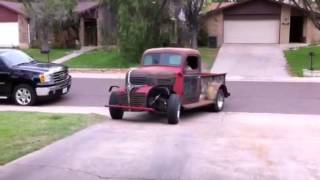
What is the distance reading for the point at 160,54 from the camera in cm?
1401

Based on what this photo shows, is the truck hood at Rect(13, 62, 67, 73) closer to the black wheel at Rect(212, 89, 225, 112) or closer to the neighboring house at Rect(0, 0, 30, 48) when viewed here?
the black wheel at Rect(212, 89, 225, 112)

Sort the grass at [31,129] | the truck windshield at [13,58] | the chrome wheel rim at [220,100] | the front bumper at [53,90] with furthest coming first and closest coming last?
the truck windshield at [13,58]
the front bumper at [53,90]
the chrome wheel rim at [220,100]
the grass at [31,129]

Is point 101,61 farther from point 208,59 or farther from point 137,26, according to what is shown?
point 208,59

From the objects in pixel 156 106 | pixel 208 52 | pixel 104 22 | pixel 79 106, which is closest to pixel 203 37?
pixel 208 52

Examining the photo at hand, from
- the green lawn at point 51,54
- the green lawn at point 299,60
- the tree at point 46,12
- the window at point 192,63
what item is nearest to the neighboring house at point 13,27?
the green lawn at point 51,54

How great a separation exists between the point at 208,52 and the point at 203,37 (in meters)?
7.21

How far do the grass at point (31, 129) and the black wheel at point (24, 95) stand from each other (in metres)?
2.86

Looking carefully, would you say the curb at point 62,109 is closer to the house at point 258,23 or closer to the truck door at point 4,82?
the truck door at point 4,82

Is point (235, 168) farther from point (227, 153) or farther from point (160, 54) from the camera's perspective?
point (160, 54)

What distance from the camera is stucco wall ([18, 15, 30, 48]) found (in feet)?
148

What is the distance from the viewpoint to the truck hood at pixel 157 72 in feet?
42.6

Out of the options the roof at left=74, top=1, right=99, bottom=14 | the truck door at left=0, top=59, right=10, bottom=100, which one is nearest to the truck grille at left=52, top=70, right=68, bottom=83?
the truck door at left=0, top=59, right=10, bottom=100

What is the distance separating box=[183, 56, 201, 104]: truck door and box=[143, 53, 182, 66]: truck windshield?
0.28 meters

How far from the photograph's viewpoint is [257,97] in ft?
58.2
